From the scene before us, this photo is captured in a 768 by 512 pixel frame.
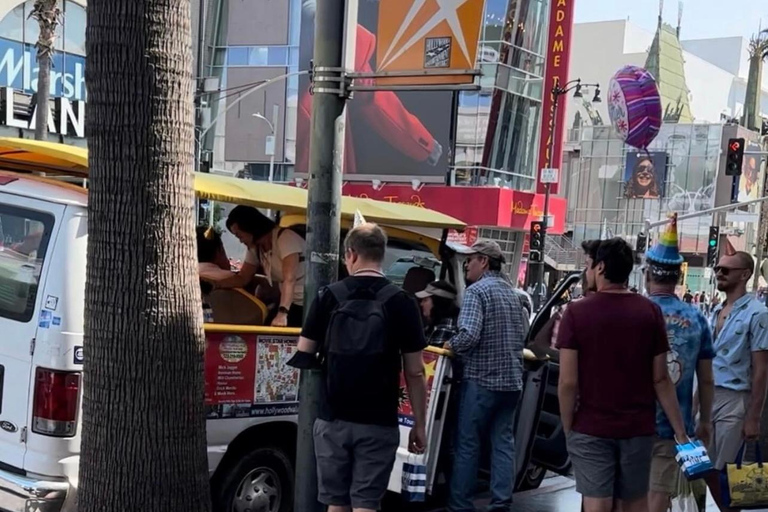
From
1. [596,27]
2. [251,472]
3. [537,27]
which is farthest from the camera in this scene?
[596,27]

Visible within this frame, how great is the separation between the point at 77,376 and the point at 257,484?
1.40 m

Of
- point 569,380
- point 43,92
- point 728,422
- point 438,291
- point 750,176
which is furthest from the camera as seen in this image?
point 750,176

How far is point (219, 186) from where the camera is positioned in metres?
5.30

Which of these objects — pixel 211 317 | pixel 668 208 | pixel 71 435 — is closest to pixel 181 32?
pixel 71 435

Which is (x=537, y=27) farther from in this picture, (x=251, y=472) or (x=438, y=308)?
(x=251, y=472)

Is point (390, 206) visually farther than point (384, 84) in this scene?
Yes

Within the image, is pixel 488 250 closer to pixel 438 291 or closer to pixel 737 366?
pixel 438 291

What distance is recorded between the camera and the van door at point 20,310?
4199mm

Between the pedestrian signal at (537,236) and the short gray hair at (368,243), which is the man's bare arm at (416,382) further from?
the pedestrian signal at (537,236)

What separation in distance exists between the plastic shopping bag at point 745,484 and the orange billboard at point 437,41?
2.95 meters

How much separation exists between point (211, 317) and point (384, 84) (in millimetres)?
2008

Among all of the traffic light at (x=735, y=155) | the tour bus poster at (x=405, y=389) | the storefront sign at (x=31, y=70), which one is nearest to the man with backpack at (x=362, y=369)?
the tour bus poster at (x=405, y=389)

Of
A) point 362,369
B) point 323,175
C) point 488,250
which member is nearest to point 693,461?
point 362,369

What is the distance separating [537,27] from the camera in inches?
1309
